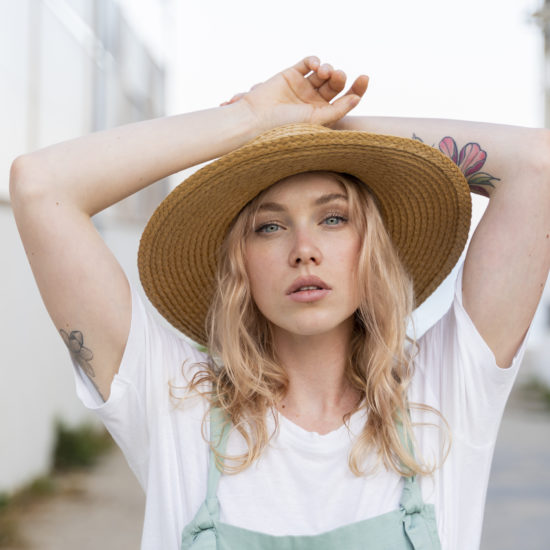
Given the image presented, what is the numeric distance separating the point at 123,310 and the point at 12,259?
3.71 metres

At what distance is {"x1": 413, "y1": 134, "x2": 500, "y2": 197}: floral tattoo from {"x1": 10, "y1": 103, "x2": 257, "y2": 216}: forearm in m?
0.49

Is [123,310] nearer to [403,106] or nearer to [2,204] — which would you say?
[2,204]

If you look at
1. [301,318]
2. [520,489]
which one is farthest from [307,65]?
[520,489]

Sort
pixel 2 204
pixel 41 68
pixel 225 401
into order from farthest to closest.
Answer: pixel 41 68, pixel 2 204, pixel 225 401

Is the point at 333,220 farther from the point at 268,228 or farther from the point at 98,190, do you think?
the point at 98,190

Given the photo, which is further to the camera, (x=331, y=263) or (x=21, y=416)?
(x=21, y=416)

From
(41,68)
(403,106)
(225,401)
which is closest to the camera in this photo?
(225,401)

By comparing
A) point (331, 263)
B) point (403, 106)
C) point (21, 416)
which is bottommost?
point (331, 263)

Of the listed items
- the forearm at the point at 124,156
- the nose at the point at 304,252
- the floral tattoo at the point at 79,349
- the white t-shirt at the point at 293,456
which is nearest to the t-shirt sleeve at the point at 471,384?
the white t-shirt at the point at 293,456

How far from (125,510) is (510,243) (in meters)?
4.09

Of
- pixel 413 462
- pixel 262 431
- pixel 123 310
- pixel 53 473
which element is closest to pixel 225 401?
pixel 262 431

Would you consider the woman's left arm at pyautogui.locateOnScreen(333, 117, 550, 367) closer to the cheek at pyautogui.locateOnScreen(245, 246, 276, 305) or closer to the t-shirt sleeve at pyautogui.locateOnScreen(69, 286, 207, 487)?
the cheek at pyautogui.locateOnScreen(245, 246, 276, 305)

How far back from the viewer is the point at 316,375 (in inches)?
77.7

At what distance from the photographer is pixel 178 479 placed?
5.75ft
